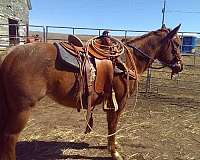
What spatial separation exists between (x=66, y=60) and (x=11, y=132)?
3.43 ft

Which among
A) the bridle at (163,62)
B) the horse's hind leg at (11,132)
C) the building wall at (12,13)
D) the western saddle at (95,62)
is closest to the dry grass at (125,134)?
the horse's hind leg at (11,132)

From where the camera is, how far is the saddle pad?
139 inches

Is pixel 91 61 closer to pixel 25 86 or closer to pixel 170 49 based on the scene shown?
pixel 25 86

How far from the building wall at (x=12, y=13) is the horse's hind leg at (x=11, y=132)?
15320mm

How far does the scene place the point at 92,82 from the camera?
12.5 ft

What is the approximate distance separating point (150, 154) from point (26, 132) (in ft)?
7.09

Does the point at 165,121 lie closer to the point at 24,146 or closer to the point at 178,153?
the point at 178,153

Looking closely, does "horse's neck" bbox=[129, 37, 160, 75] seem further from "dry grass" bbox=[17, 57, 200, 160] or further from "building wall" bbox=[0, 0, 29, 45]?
"building wall" bbox=[0, 0, 29, 45]

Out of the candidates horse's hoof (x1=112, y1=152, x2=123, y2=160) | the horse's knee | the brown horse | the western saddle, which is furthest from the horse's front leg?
the horse's knee

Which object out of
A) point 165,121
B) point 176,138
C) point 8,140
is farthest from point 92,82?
point 165,121

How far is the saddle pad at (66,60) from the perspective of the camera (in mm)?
3533

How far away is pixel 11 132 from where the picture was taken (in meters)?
3.34

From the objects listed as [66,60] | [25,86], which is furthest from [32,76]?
[66,60]

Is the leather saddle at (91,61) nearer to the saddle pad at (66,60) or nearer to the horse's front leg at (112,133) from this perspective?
the saddle pad at (66,60)
